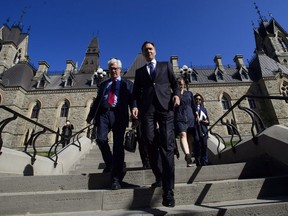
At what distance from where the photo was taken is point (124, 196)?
89.6 inches

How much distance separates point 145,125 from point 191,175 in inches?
51.9

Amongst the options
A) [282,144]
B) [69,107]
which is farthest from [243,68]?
[282,144]

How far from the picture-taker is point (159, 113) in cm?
245

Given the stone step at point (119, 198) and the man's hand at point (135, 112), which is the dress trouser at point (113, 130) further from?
the stone step at point (119, 198)

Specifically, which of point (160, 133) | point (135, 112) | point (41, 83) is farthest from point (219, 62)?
point (160, 133)

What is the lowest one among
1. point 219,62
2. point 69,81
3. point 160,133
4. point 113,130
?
point 160,133

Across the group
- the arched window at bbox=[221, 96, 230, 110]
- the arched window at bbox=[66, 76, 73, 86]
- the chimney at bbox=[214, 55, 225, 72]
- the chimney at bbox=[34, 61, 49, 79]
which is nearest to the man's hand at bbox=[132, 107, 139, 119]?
the arched window at bbox=[221, 96, 230, 110]

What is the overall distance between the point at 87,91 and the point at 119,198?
2190cm

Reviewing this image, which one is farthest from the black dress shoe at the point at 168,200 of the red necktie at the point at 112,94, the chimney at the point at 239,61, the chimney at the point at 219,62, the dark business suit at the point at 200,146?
the chimney at the point at 239,61

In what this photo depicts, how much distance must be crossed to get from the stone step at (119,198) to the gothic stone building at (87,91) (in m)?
17.6

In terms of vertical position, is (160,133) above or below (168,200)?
above

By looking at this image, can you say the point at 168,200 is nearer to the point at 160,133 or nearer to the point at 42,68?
the point at 160,133

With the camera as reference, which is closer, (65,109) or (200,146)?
(200,146)

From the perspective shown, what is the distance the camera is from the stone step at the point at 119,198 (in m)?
2.23
